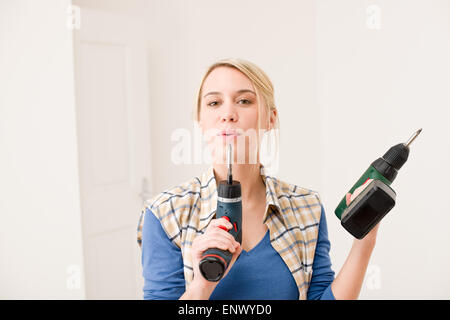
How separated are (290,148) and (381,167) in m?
1.14

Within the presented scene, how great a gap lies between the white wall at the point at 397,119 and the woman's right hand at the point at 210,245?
991mm

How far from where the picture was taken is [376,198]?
69cm

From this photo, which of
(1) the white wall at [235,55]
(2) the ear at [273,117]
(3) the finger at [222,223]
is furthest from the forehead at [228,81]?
(1) the white wall at [235,55]

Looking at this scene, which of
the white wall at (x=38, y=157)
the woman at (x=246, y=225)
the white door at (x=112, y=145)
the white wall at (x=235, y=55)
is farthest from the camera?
the white door at (x=112, y=145)

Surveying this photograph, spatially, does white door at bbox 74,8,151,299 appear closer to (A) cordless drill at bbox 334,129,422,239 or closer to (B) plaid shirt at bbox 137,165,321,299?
(B) plaid shirt at bbox 137,165,321,299

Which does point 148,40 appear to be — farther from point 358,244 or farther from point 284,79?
point 358,244

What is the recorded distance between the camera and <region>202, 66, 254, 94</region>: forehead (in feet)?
2.66

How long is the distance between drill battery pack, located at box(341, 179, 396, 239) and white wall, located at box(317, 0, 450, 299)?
31.4 inches

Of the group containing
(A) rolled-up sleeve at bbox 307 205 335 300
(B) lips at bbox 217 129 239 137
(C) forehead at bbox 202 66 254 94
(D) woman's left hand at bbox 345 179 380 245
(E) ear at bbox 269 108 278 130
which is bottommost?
(A) rolled-up sleeve at bbox 307 205 335 300

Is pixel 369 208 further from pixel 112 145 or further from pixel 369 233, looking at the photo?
pixel 112 145

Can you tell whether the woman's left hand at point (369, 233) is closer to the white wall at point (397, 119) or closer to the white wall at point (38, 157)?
the white wall at point (397, 119)

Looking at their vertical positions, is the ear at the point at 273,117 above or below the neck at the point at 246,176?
above

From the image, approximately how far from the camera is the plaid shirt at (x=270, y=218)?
0.77 m

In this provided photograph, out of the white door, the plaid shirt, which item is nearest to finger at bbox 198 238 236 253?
the plaid shirt
